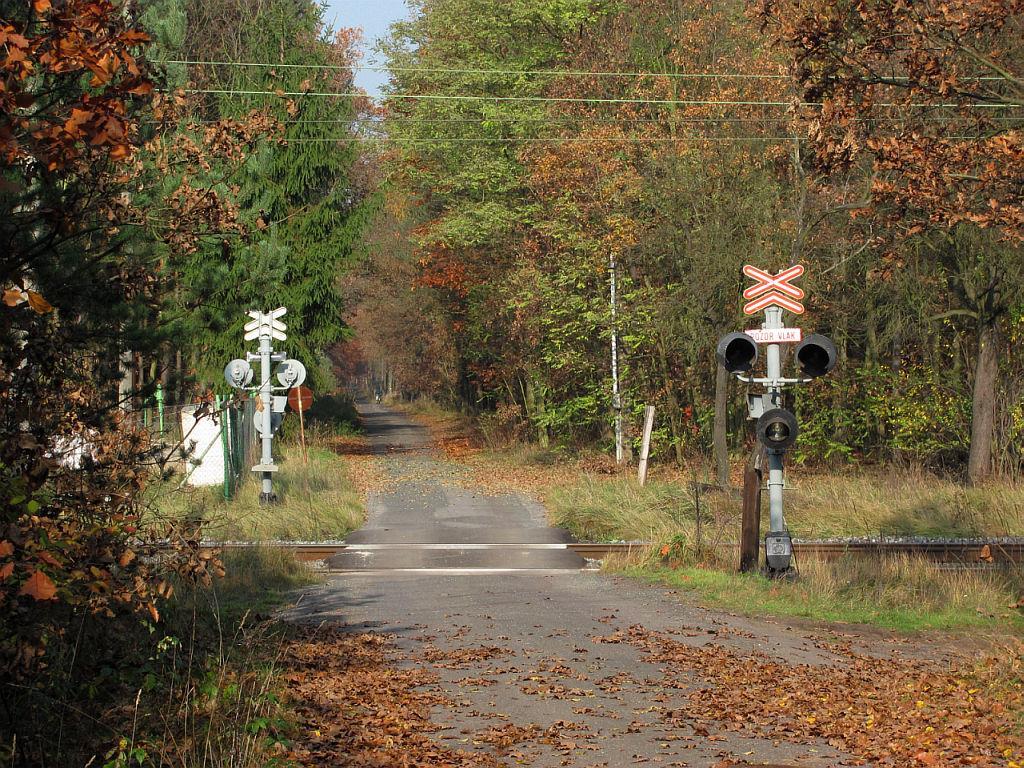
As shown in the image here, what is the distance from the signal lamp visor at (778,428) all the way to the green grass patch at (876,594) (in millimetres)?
1480

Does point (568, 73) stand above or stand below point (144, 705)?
above

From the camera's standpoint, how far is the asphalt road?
7387 millimetres

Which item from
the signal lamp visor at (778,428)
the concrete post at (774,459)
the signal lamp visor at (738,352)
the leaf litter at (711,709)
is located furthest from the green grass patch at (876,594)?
the signal lamp visor at (738,352)

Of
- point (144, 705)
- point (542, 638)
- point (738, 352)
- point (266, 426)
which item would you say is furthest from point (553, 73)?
Result: point (144, 705)

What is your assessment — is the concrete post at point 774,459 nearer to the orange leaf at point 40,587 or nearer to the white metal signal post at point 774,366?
the white metal signal post at point 774,366

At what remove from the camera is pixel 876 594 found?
42.1ft

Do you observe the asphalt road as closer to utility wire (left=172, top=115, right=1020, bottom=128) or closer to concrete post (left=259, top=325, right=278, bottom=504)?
concrete post (left=259, top=325, right=278, bottom=504)

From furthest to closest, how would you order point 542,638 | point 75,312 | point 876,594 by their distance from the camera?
point 876,594
point 542,638
point 75,312

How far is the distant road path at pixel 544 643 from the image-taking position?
291 inches

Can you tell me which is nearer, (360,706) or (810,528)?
(360,706)

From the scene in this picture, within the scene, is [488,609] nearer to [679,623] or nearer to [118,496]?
[679,623]

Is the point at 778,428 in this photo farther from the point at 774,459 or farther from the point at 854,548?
the point at 854,548

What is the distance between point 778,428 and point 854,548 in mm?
4785

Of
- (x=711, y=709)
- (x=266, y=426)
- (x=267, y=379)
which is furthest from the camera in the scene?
(x=266, y=426)
